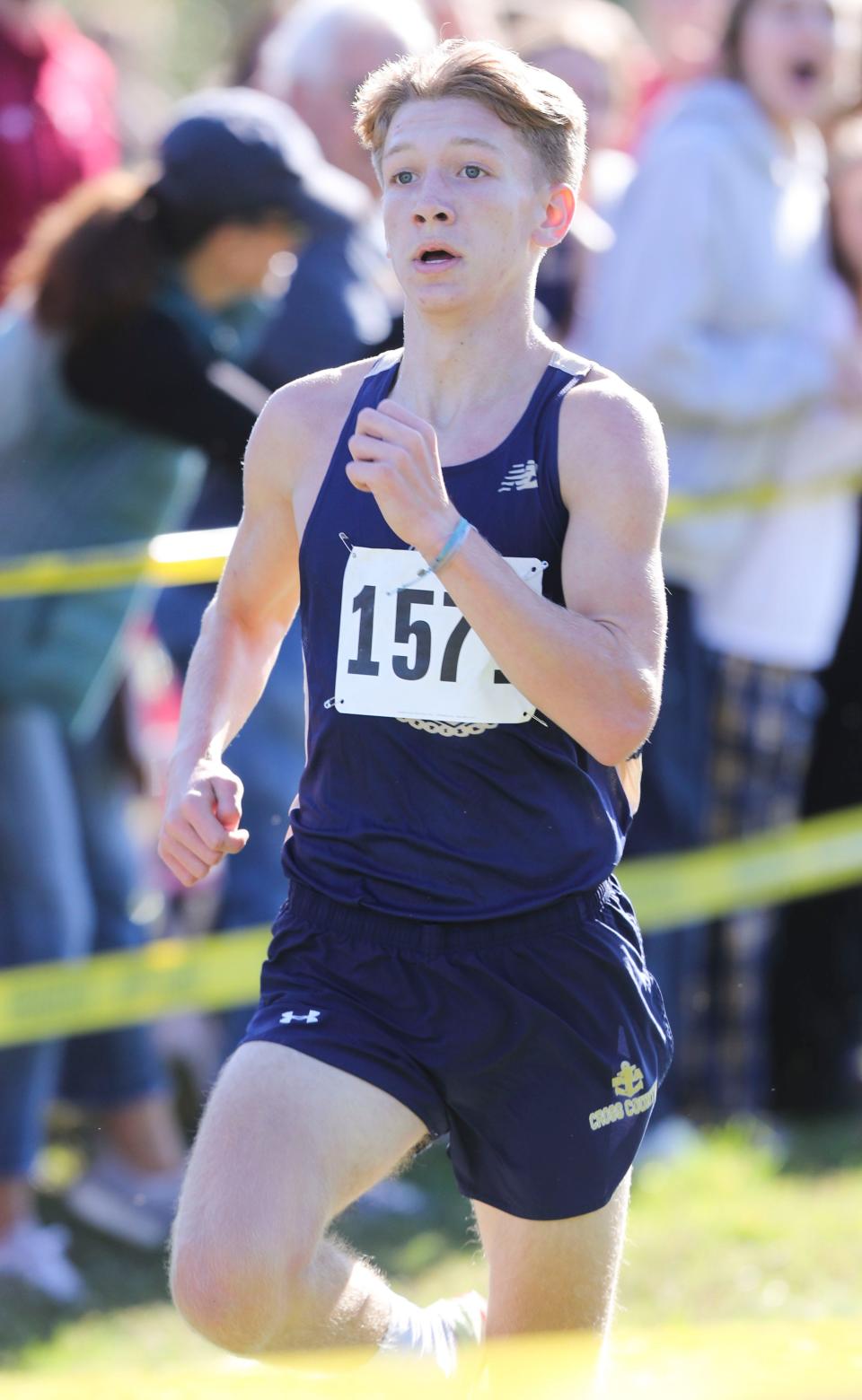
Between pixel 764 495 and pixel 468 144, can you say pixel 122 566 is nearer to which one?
pixel 764 495

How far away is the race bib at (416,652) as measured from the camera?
2.77 metres

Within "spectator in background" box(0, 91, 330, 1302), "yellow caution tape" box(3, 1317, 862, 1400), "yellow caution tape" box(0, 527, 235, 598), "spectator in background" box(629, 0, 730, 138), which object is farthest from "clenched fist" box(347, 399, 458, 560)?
"spectator in background" box(629, 0, 730, 138)

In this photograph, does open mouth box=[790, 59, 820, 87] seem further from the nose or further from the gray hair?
the nose

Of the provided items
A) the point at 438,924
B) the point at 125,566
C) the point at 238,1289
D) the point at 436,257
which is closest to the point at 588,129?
the point at 125,566

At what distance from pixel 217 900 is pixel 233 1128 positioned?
2797mm

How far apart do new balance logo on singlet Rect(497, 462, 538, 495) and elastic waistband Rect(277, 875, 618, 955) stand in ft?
1.89

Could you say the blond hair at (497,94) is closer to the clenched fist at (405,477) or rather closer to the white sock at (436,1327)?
the clenched fist at (405,477)

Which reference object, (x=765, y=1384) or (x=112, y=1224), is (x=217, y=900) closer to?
(x=112, y=1224)

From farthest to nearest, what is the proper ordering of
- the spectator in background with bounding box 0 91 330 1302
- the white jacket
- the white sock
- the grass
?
the white jacket
the spectator in background with bounding box 0 91 330 1302
the grass
the white sock

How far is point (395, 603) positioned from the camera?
2793mm

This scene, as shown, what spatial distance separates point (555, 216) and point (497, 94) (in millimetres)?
188

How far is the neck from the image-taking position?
112 inches

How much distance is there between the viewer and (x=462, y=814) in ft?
9.17

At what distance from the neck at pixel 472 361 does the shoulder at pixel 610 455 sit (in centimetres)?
11
